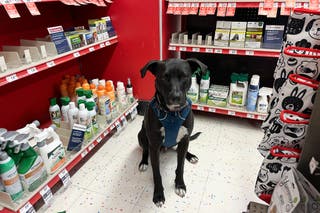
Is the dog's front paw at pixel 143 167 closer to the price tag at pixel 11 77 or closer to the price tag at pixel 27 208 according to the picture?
the price tag at pixel 27 208

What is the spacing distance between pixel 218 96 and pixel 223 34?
578mm

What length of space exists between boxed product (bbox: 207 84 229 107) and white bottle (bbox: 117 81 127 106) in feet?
2.73

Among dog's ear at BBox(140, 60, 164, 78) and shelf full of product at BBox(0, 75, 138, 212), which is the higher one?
dog's ear at BBox(140, 60, 164, 78)

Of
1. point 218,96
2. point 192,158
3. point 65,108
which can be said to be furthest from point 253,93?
point 65,108

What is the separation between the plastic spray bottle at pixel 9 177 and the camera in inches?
43.1

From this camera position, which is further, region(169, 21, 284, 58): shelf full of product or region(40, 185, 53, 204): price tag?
region(169, 21, 284, 58): shelf full of product

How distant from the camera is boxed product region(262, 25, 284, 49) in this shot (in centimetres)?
193

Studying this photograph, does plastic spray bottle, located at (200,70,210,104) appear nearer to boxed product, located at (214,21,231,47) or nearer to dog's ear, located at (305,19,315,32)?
boxed product, located at (214,21,231,47)

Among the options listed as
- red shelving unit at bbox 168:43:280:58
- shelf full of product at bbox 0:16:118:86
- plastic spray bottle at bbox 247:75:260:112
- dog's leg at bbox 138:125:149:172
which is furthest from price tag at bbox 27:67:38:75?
plastic spray bottle at bbox 247:75:260:112

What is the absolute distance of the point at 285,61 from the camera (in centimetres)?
86

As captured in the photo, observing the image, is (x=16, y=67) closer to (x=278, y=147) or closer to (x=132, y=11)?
(x=132, y=11)

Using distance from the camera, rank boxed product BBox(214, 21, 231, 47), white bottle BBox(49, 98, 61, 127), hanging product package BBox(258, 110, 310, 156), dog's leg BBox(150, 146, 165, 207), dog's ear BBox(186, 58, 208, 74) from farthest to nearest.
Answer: boxed product BBox(214, 21, 231, 47), white bottle BBox(49, 98, 61, 127), dog's leg BBox(150, 146, 165, 207), dog's ear BBox(186, 58, 208, 74), hanging product package BBox(258, 110, 310, 156)

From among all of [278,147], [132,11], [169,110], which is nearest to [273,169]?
[278,147]

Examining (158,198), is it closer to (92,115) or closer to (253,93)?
(92,115)
